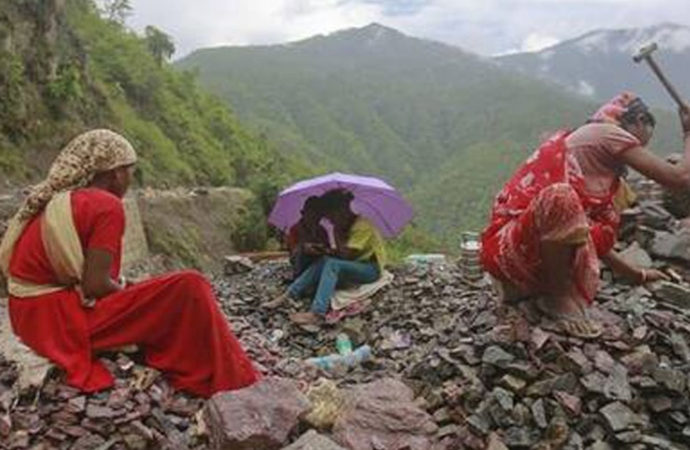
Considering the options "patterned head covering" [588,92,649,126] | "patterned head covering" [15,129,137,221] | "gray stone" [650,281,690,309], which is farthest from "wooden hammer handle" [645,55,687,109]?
"patterned head covering" [15,129,137,221]

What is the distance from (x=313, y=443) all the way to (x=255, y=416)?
394 mm

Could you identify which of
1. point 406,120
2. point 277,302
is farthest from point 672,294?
point 406,120

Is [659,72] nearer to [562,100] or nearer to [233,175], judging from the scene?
[233,175]

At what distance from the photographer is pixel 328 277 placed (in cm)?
877

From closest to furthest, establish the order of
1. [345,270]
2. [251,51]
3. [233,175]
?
[345,270] < [233,175] < [251,51]

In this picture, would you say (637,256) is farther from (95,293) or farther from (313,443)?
(95,293)

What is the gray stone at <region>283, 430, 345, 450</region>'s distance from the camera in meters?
4.09

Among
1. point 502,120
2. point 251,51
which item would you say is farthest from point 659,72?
point 251,51

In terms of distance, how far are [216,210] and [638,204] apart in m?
11.6

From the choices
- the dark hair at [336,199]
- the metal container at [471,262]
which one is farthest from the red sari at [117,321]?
the metal container at [471,262]

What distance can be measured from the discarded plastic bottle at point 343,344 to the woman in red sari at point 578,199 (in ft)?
8.27

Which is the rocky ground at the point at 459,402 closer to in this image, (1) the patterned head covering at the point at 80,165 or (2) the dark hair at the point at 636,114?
(1) the patterned head covering at the point at 80,165

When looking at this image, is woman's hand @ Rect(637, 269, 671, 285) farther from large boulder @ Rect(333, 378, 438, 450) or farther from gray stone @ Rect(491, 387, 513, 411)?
large boulder @ Rect(333, 378, 438, 450)

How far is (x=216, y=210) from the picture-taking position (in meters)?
17.8
